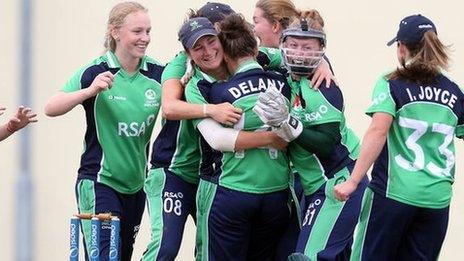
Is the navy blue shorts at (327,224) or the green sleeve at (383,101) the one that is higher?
the green sleeve at (383,101)

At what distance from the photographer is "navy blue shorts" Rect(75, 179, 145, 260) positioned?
7.21 m

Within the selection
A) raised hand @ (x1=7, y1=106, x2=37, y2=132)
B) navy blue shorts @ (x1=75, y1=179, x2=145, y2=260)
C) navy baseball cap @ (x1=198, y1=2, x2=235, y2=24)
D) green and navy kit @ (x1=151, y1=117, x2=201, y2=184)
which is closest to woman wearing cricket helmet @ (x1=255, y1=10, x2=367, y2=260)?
navy baseball cap @ (x1=198, y1=2, x2=235, y2=24)

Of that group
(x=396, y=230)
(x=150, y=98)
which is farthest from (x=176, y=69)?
(x=396, y=230)

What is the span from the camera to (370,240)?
6.72 metres

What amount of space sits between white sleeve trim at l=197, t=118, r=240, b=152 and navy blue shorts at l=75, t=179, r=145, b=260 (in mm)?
933

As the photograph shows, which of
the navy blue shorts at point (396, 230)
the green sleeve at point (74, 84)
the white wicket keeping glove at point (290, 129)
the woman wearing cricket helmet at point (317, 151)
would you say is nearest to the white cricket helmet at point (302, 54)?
the woman wearing cricket helmet at point (317, 151)

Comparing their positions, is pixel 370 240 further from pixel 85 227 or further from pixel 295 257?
pixel 85 227

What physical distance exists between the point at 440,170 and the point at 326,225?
0.63 m

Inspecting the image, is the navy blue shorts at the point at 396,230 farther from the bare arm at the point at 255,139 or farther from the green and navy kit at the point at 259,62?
the green and navy kit at the point at 259,62

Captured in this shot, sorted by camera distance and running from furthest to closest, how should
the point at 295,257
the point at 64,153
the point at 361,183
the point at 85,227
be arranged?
the point at 64,153, the point at 85,227, the point at 361,183, the point at 295,257

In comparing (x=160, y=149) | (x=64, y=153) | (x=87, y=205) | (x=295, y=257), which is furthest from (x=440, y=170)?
(x=64, y=153)

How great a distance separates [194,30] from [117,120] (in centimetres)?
91

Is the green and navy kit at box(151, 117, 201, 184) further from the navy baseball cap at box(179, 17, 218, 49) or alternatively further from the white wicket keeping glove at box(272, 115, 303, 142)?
the white wicket keeping glove at box(272, 115, 303, 142)

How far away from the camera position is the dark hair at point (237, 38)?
21.4 ft
